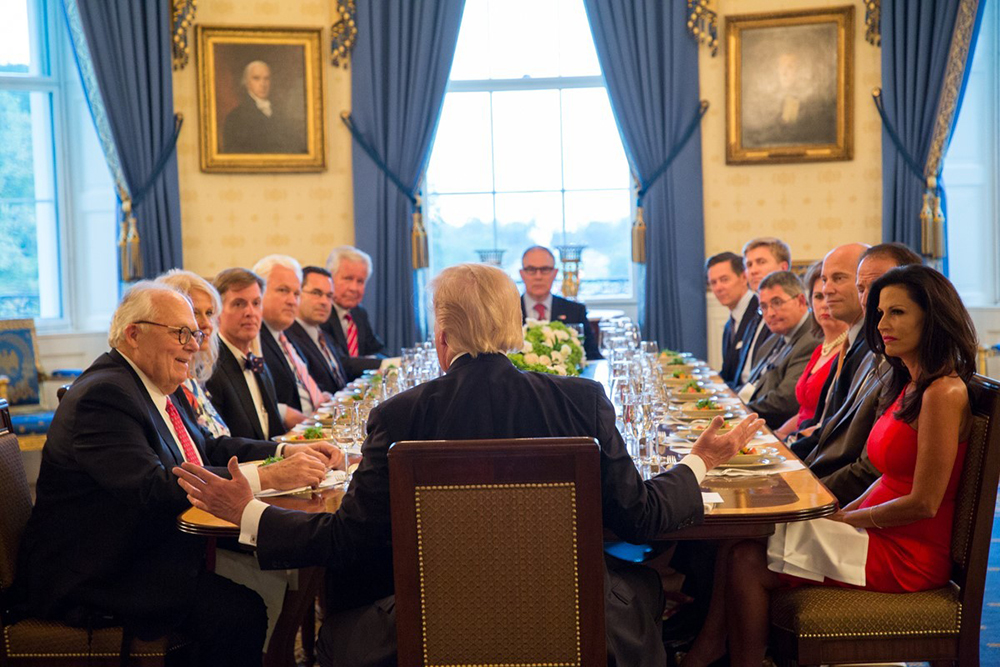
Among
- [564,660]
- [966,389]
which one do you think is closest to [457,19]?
[966,389]

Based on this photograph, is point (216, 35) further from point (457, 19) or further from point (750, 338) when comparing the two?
point (750, 338)

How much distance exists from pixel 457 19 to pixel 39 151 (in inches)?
135

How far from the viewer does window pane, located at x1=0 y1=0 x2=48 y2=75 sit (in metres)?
8.06

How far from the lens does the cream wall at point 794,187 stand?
8180mm

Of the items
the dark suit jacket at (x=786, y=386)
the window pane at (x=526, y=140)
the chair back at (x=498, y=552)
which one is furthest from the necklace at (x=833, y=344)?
the window pane at (x=526, y=140)

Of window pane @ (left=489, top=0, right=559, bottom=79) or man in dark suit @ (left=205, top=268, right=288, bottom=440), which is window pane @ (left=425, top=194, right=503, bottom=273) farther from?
man in dark suit @ (left=205, top=268, right=288, bottom=440)

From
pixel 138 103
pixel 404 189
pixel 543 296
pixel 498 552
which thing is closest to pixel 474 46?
pixel 404 189

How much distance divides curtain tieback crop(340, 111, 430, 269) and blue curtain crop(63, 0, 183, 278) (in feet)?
4.54

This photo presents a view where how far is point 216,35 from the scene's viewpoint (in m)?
8.31

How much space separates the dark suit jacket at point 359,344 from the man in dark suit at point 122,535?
3580 mm

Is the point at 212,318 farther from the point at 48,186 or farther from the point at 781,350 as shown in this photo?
the point at 48,186

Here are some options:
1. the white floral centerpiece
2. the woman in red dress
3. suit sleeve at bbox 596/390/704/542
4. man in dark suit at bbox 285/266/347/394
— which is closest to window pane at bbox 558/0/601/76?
man in dark suit at bbox 285/266/347/394

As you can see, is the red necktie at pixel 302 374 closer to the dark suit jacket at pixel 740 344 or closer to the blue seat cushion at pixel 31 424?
the blue seat cushion at pixel 31 424

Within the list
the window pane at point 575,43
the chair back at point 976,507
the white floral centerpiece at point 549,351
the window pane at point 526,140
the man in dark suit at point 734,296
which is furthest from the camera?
the window pane at point 526,140
